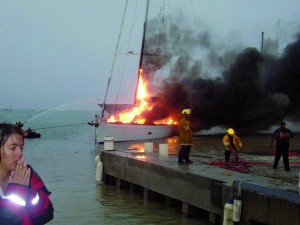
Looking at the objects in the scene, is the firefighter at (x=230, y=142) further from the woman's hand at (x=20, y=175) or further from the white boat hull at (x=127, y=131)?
the white boat hull at (x=127, y=131)

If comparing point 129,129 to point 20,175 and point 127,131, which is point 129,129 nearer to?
point 127,131

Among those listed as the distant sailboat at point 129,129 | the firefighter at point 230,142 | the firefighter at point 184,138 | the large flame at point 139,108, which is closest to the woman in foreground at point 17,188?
the firefighter at point 184,138

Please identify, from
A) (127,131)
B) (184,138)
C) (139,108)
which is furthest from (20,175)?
(139,108)

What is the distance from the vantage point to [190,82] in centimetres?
7506

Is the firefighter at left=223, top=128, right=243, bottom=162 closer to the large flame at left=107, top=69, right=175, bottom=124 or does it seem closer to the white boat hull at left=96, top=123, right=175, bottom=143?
the white boat hull at left=96, top=123, right=175, bottom=143

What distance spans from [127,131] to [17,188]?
2155 inches

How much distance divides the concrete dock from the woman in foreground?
6.06 meters

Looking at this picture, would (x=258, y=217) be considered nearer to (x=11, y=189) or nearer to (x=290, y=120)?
(x=11, y=189)

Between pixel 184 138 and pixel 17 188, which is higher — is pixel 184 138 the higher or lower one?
the higher one

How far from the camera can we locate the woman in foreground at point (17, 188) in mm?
2953

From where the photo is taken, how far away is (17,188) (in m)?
3.02

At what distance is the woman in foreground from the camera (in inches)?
116

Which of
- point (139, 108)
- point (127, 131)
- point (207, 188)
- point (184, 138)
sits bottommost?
point (207, 188)

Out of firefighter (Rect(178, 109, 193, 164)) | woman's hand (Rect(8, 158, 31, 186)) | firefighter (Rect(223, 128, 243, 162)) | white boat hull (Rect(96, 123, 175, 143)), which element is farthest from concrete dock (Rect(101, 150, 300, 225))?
white boat hull (Rect(96, 123, 175, 143))
